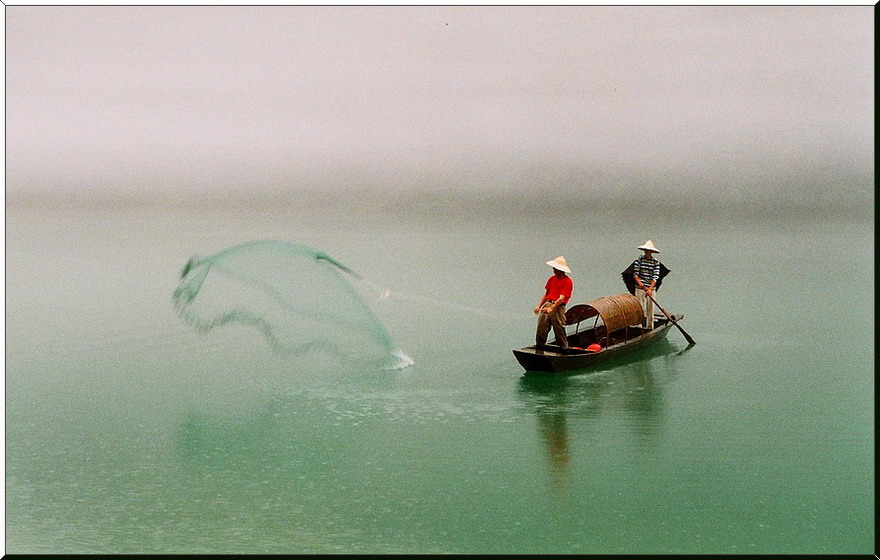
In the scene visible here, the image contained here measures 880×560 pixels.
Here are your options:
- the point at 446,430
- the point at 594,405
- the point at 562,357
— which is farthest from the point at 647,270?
the point at 446,430

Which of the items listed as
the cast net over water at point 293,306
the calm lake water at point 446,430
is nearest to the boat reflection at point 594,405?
the calm lake water at point 446,430

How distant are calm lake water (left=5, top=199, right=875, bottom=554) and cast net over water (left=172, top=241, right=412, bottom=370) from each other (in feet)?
0.61

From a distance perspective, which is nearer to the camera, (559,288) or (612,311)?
(559,288)

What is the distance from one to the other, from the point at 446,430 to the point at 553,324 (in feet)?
5.02

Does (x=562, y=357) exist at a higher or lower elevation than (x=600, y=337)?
lower

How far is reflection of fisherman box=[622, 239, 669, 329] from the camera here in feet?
26.8

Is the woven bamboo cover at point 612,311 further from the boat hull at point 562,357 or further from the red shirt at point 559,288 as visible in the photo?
the red shirt at point 559,288

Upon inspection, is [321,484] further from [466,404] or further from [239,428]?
[466,404]

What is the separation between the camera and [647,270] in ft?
27.0

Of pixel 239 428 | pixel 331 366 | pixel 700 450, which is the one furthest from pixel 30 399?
pixel 700 450

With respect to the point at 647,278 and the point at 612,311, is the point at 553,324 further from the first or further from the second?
the point at 647,278

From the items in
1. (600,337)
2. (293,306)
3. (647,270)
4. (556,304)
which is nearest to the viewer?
(556,304)

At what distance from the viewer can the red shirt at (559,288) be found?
708cm

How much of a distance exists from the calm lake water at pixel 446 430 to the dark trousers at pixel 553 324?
326 millimetres
